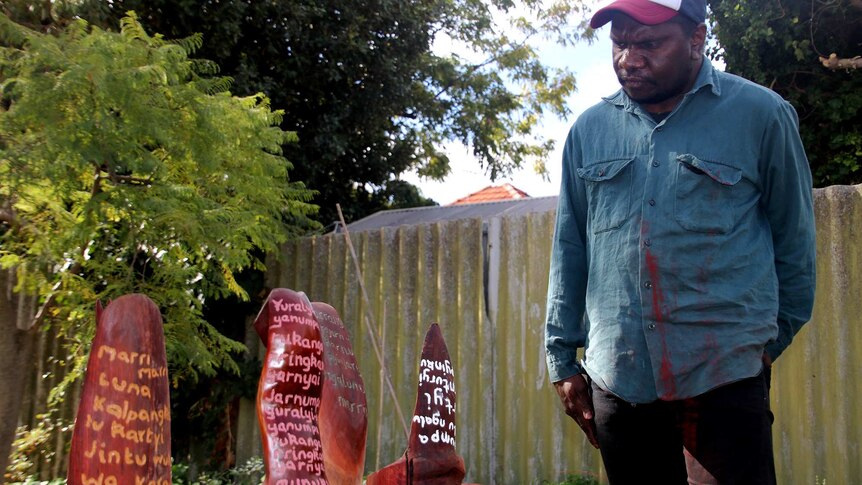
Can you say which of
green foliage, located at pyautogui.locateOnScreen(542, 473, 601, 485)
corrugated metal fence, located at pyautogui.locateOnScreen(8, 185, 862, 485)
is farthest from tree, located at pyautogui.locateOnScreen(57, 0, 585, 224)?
green foliage, located at pyautogui.locateOnScreen(542, 473, 601, 485)

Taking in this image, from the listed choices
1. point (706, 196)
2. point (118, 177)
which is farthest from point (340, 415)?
point (118, 177)

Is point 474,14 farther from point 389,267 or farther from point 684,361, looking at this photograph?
point 684,361

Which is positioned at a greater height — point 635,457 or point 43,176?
point 43,176

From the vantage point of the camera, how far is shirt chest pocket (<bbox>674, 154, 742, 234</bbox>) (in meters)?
1.80

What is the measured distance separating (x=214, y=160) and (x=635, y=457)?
3.07 meters

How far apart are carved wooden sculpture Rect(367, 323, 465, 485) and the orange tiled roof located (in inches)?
372

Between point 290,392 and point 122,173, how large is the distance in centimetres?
339

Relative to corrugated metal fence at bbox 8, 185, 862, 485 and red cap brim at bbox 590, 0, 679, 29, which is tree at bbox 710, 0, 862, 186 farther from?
red cap brim at bbox 590, 0, 679, 29

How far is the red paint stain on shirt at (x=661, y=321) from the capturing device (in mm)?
1769

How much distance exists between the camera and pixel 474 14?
1050 cm

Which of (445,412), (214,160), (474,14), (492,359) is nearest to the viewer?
(445,412)

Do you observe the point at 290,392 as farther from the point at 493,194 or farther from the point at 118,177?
the point at 493,194

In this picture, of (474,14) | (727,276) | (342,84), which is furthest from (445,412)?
(474,14)

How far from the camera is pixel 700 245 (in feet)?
5.90
